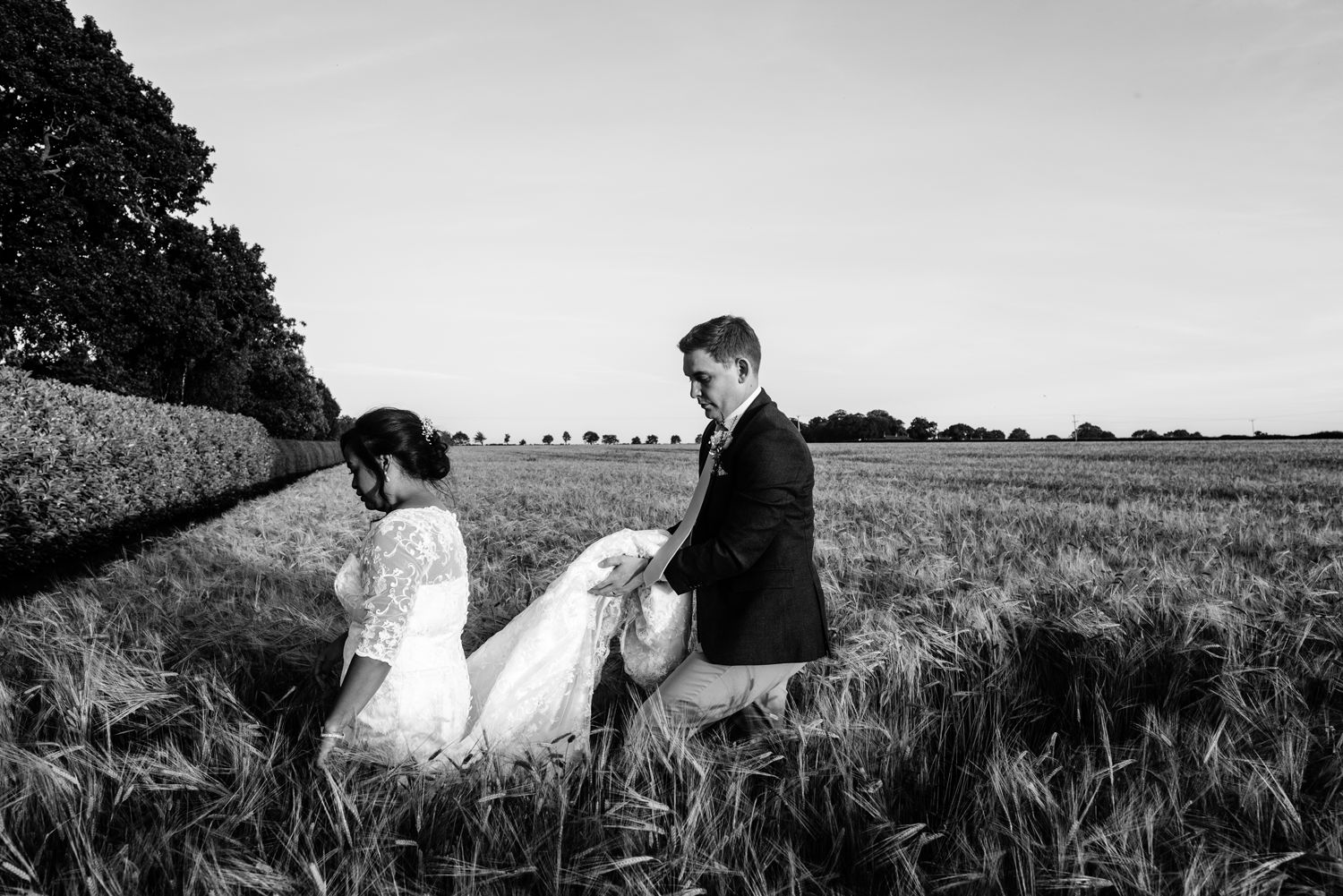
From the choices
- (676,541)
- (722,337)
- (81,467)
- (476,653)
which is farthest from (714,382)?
(81,467)

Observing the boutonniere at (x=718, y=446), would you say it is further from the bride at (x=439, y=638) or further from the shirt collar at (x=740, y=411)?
the bride at (x=439, y=638)

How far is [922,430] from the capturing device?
3703 inches

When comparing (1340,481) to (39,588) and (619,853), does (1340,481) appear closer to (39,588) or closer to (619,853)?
(619,853)

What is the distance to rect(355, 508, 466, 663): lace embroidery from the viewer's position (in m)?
2.50

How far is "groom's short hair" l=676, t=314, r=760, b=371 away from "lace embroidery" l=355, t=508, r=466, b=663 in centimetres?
117

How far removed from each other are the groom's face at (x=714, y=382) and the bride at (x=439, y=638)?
69 centimetres

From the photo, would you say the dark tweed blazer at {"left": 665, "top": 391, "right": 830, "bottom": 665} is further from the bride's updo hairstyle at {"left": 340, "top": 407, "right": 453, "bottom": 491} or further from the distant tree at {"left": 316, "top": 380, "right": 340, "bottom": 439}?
the distant tree at {"left": 316, "top": 380, "right": 340, "bottom": 439}

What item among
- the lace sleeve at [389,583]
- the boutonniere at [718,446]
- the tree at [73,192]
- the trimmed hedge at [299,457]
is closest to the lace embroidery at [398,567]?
the lace sleeve at [389,583]

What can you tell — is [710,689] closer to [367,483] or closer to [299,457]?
[367,483]

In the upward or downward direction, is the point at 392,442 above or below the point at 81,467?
above

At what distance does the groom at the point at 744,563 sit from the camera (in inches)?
111

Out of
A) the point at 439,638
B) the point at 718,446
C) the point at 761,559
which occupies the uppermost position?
the point at 718,446

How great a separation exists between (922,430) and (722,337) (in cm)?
9646

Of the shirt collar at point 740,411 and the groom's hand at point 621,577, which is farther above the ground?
the shirt collar at point 740,411
